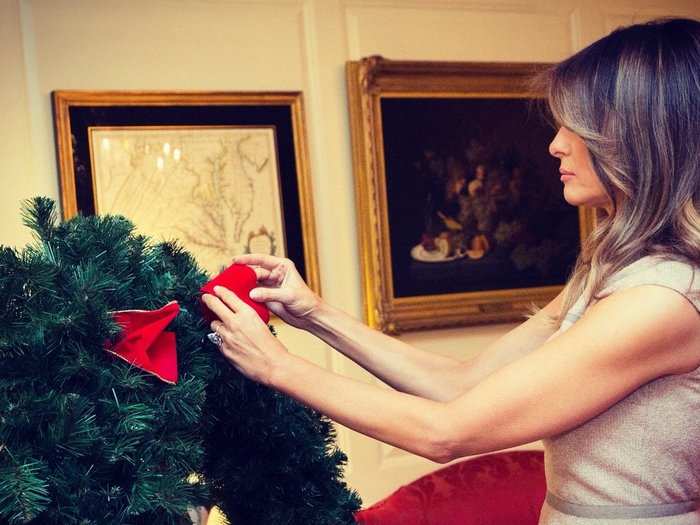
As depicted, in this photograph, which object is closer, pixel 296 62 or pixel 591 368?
pixel 591 368

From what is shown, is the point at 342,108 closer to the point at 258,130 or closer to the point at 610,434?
the point at 258,130

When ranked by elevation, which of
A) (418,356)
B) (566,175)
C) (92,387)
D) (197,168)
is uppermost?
(197,168)

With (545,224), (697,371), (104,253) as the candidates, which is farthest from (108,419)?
(545,224)

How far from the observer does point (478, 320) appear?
171 inches

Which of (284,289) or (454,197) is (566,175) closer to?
(284,289)

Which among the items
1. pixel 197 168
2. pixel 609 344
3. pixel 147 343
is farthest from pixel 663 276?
pixel 197 168

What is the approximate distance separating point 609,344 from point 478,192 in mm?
2953

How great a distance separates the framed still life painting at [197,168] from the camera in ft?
12.0

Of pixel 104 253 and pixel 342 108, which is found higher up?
pixel 342 108

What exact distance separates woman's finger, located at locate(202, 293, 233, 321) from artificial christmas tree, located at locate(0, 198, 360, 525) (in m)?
0.03

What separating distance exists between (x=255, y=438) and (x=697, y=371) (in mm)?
723

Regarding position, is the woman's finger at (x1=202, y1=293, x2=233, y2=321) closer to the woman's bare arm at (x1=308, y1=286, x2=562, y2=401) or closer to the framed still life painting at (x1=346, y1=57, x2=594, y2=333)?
the woman's bare arm at (x1=308, y1=286, x2=562, y2=401)

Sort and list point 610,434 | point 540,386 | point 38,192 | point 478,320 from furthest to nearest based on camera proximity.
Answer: point 478,320, point 38,192, point 610,434, point 540,386

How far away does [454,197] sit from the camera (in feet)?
14.0
